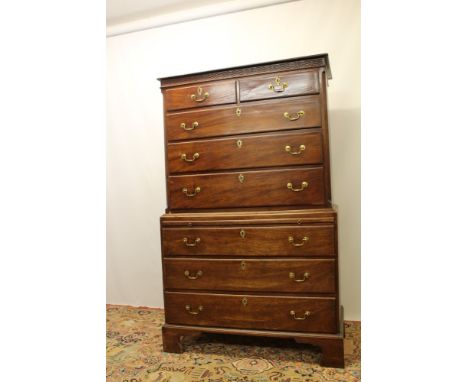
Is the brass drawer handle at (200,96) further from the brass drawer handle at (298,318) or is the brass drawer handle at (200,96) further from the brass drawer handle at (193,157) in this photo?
the brass drawer handle at (298,318)

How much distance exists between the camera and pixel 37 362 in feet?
0.99

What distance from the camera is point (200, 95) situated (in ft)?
6.81

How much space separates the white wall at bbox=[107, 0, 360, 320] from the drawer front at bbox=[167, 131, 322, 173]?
658 mm

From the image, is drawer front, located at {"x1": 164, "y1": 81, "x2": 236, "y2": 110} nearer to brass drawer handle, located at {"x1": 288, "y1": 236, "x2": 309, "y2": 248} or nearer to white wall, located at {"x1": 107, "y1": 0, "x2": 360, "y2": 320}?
white wall, located at {"x1": 107, "y1": 0, "x2": 360, "y2": 320}

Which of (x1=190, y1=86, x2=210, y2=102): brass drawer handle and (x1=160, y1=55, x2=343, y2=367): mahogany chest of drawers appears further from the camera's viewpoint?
(x1=190, y1=86, x2=210, y2=102): brass drawer handle

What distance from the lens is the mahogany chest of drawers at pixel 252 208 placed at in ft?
6.13

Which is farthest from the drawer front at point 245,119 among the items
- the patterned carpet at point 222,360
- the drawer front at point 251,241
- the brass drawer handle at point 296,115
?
the patterned carpet at point 222,360

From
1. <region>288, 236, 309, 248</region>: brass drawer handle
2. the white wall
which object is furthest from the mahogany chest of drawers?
the white wall

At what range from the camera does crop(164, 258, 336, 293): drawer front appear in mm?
1853

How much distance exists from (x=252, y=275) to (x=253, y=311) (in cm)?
Result: 22

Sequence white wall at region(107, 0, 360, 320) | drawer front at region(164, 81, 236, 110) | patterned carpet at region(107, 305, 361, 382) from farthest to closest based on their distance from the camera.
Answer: white wall at region(107, 0, 360, 320) → drawer front at region(164, 81, 236, 110) → patterned carpet at region(107, 305, 361, 382)
